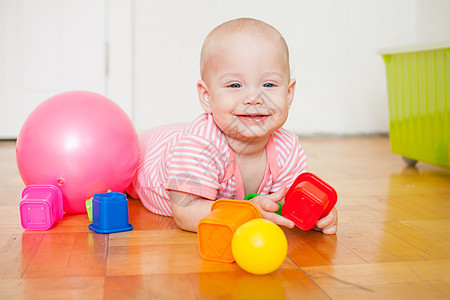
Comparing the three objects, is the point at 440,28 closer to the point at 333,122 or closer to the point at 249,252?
the point at 333,122

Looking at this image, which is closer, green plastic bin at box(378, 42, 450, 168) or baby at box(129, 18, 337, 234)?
baby at box(129, 18, 337, 234)

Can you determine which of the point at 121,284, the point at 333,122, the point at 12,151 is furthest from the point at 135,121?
the point at 121,284

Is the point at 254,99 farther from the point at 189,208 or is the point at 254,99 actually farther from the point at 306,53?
the point at 306,53

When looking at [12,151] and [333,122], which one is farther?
[333,122]

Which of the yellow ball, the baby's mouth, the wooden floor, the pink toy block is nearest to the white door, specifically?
the wooden floor

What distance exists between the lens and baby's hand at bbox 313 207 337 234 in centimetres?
92

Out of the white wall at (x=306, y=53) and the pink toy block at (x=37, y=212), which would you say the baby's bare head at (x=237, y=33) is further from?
the white wall at (x=306, y=53)

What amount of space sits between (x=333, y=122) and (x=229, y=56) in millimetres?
1902

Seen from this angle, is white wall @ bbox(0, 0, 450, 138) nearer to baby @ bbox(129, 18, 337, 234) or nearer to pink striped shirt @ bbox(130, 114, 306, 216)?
pink striped shirt @ bbox(130, 114, 306, 216)

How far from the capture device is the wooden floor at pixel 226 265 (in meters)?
0.66

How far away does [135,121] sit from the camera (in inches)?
99.8

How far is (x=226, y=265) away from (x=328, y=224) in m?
0.25

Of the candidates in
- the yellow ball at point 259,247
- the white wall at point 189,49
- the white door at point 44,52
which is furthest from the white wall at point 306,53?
the yellow ball at point 259,247

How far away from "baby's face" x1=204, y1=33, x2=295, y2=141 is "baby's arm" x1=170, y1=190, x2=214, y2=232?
0.15 metres
